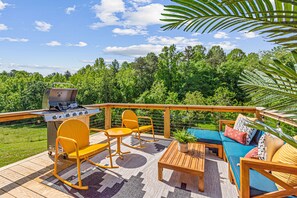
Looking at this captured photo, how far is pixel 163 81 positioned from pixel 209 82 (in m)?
4.60

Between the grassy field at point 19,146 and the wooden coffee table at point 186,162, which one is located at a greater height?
the wooden coffee table at point 186,162

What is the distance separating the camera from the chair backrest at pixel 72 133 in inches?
91.4

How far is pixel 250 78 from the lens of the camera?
1.03 meters

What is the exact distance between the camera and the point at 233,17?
2.29 ft

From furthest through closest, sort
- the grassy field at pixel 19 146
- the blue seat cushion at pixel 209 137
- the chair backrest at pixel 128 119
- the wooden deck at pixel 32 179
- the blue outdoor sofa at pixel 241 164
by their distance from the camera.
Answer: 1. the grassy field at pixel 19 146
2. the chair backrest at pixel 128 119
3. the blue seat cushion at pixel 209 137
4. the wooden deck at pixel 32 179
5. the blue outdoor sofa at pixel 241 164

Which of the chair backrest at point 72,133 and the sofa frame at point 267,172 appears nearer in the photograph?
the sofa frame at point 267,172

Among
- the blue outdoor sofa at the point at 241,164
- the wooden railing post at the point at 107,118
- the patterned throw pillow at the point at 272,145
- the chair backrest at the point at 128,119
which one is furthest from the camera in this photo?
the wooden railing post at the point at 107,118

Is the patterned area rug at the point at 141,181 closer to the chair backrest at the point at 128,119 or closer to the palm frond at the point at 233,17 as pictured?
the chair backrest at the point at 128,119

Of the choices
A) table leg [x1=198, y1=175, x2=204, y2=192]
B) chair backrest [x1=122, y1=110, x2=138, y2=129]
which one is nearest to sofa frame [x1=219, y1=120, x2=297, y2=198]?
table leg [x1=198, y1=175, x2=204, y2=192]

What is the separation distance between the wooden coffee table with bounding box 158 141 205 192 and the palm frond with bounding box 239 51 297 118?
139 centimetres

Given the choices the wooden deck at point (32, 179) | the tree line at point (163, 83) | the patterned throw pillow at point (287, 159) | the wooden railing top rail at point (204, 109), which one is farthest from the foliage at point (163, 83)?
the patterned throw pillow at point (287, 159)

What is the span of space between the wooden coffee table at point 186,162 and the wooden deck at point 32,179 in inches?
12.1

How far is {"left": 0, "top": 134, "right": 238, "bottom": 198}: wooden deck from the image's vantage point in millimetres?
1994

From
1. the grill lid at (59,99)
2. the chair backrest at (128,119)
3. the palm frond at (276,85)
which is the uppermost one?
the palm frond at (276,85)
